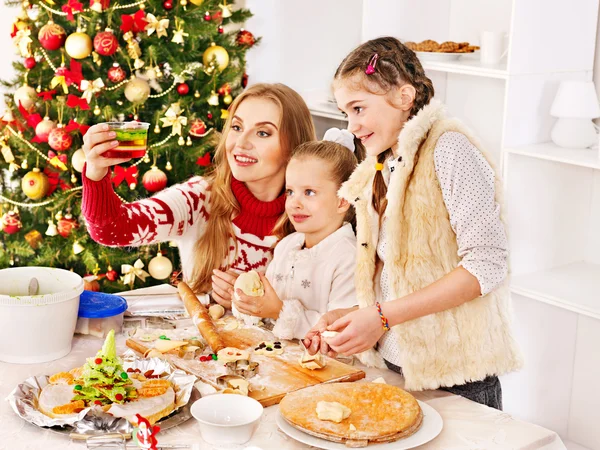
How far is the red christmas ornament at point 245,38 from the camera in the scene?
146 inches

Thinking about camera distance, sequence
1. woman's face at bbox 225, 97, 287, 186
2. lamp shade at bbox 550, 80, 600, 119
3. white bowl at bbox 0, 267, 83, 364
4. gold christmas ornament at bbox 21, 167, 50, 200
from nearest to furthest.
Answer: white bowl at bbox 0, 267, 83, 364
woman's face at bbox 225, 97, 287, 186
lamp shade at bbox 550, 80, 600, 119
gold christmas ornament at bbox 21, 167, 50, 200

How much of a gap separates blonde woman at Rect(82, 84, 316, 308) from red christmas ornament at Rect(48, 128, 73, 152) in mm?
1278

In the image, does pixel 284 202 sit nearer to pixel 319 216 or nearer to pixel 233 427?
pixel 319 216

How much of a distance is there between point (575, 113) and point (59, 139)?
2.04m

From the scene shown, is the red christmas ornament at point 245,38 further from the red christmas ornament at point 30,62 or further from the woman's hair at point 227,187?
the woman's hair at point 227,187

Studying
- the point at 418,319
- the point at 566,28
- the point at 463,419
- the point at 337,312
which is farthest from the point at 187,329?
the point at 566,28

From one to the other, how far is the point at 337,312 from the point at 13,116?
7.18 ft

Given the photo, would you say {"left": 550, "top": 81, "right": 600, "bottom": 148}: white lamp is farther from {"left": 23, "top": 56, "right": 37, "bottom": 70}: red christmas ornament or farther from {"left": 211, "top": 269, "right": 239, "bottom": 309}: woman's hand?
{"left": 23, "top": 56, "right": 37, "bottom": 70}: red christmas ornament

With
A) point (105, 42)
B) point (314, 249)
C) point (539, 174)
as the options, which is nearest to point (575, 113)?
point (539, 174)

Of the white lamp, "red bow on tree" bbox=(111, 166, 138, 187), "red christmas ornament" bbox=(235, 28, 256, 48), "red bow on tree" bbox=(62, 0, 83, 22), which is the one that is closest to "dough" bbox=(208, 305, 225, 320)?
the white lamp

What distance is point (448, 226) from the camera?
5.68 ft

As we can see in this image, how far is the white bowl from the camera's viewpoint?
1.74 m

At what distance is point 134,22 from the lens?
11.2ft

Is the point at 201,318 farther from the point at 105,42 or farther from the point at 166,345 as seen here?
the point at 105,42
